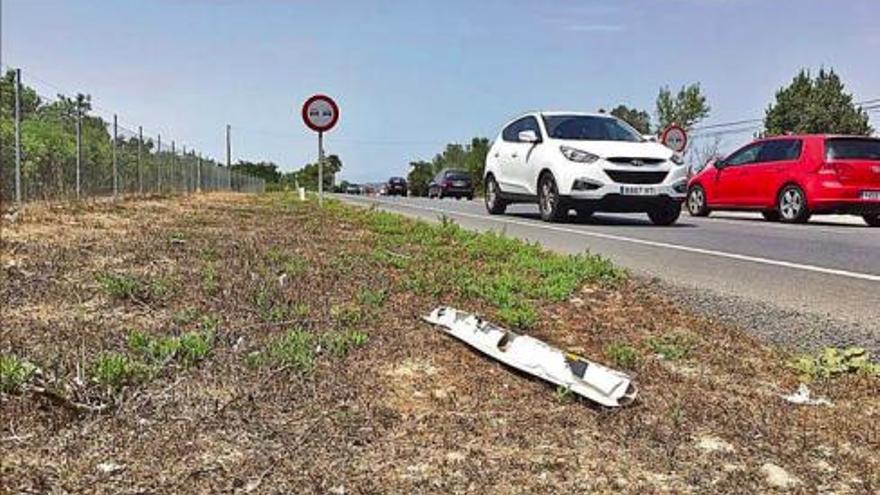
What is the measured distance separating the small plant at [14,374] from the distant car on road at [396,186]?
5142 centimetres

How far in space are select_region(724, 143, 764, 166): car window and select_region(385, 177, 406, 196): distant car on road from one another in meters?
39.5

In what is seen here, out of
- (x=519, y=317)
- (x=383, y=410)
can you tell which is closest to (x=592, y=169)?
(x=519, y=317)

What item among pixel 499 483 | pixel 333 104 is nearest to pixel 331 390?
pixel 499 483

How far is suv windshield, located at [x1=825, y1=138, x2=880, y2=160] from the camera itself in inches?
519

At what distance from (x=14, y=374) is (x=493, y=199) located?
41.6 feet

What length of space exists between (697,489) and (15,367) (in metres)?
2.29

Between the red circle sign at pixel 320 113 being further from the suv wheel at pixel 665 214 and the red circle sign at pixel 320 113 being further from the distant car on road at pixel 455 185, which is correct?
the distant car on road at pixel 455 185

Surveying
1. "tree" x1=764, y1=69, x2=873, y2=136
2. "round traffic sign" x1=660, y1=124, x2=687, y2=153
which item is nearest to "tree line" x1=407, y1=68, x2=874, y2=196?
"tree" x1=764, y1=69, x2=873, y2=136

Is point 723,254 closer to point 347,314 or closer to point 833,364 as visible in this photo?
point 833,364

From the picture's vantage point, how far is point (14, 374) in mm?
2850

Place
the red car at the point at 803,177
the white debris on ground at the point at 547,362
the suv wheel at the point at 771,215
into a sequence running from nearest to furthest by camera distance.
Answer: the white debris on ground at the point at 547,362 → the red car at the point at 803,177 → the suv wheel at the point at 771,215

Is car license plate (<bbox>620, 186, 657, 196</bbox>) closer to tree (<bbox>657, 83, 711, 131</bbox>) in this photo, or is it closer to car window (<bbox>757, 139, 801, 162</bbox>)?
car window (<bbox>757, 139, 801, 162</bbox>)

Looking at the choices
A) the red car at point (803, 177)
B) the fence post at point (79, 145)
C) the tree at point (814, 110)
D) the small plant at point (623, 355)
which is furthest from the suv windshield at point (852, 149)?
the tree at point (814, 110)

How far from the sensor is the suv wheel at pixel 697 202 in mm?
16297
